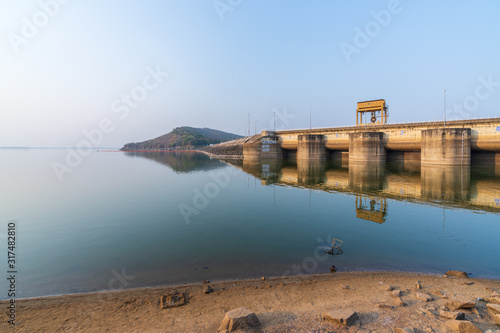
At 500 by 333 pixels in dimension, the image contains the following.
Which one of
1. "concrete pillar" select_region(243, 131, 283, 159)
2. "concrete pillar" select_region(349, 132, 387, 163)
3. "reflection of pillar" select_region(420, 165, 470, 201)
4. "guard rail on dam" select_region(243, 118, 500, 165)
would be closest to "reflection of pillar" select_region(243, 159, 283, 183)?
"concrete pillar" select_region(243, 131, 283, 159)

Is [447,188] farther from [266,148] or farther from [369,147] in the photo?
[266,148]

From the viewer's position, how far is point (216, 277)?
283 inches

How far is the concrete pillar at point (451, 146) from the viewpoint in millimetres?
34188

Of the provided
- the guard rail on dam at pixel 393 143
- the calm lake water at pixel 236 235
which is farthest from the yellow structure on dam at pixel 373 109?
the calm lake water at pixel 236 235

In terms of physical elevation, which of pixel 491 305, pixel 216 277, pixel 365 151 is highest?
pixel 365 151

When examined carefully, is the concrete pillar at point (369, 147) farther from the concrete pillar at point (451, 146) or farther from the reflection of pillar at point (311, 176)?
the reflection of pillar at point (311, 176)

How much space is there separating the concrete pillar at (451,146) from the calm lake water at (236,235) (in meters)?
17.4

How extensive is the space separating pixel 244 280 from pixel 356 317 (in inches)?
123

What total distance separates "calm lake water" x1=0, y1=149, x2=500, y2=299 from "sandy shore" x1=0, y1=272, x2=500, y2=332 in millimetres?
674

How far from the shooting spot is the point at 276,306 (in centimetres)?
548

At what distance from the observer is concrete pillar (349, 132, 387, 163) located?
44.0 meters

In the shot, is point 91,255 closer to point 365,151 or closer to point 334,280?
point 334,280

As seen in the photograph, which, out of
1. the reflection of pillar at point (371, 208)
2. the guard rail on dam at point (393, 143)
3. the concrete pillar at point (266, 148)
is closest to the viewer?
the reflection of pillar at point (371, 208)

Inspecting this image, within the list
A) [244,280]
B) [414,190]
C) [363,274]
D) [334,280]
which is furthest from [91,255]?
[414,190]
